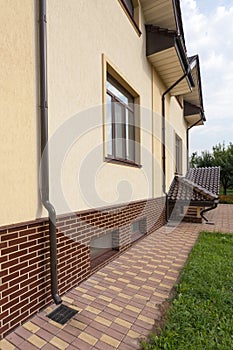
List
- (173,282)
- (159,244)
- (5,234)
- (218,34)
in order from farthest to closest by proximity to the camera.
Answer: (218,34) < (159,244) < (173,282) < (5,234)

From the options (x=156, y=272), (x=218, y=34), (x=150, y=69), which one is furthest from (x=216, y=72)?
(x=156, y=272)

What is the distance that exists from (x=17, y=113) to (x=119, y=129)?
269 centimetres

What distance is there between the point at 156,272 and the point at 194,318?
44.3 inches

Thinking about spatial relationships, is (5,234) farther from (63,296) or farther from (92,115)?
(92,115)

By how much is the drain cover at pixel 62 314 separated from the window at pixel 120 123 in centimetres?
243

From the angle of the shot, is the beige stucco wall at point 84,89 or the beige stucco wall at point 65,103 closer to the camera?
the beige stucco wall at point 65,103

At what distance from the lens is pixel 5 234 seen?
186 cm

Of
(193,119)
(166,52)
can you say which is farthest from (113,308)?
(193,119)

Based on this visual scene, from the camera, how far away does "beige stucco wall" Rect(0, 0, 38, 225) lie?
73.4 inches

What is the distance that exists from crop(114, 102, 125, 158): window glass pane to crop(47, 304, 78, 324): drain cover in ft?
9.34

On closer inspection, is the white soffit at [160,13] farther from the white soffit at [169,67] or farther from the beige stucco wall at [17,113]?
the beige stucco wall at [17,113]

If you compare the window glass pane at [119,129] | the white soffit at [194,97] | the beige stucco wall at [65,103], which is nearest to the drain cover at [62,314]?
the beige stucco wall at [65,103]

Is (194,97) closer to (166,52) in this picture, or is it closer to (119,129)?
(166,52)

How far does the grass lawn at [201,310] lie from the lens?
5.93 feet
